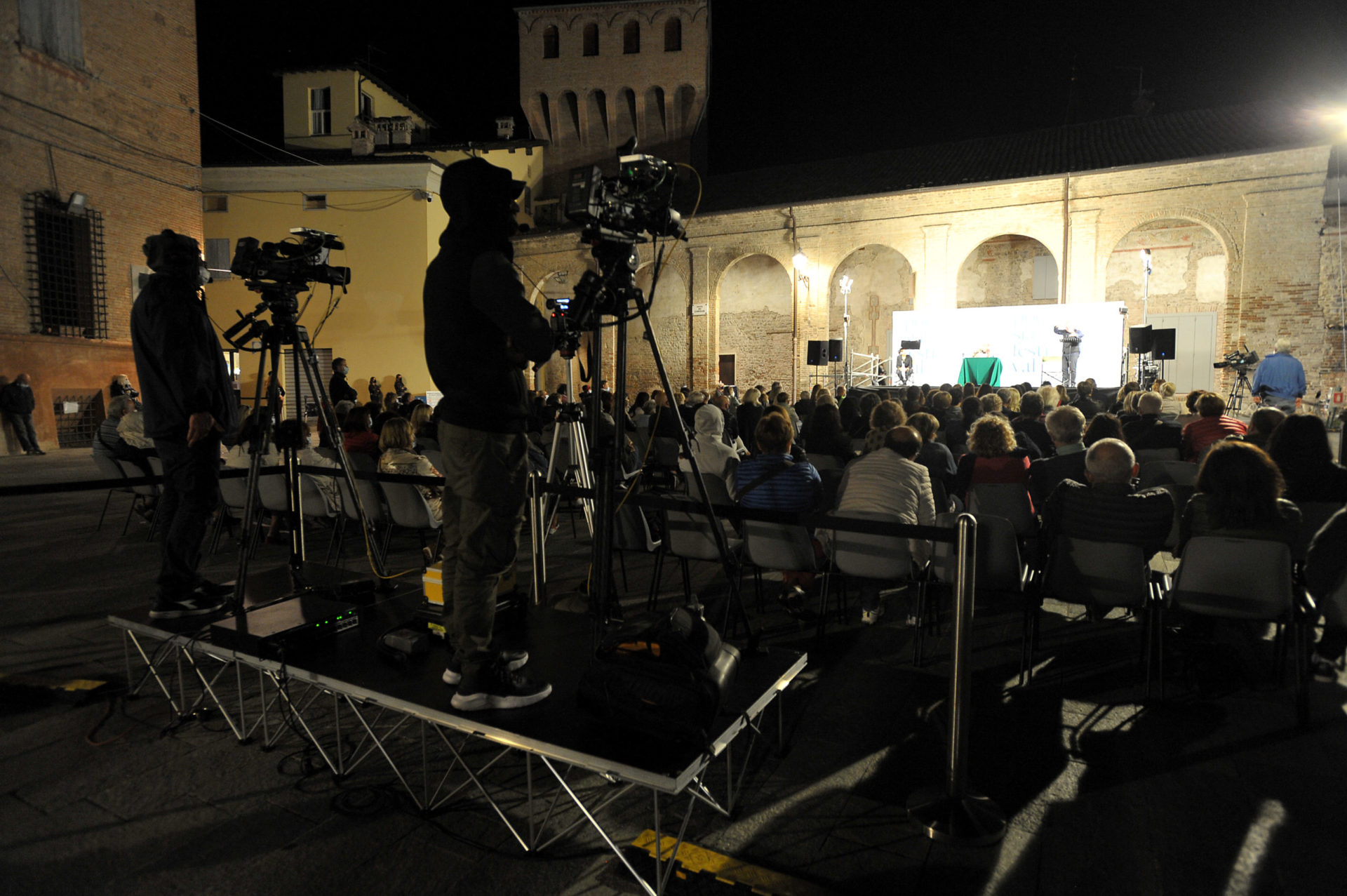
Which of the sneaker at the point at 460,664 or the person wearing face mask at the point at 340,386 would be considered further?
the person wearing face mask at the point at 340,386

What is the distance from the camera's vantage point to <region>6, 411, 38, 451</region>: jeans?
490 inches

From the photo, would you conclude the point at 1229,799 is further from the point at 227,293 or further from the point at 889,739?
the point at 227,293

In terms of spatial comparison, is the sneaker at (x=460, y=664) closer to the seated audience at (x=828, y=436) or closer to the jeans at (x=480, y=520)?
the jeans at (x=480, y=520)

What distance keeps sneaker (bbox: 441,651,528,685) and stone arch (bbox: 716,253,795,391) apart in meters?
21.1

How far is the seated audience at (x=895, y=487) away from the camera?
3.88m

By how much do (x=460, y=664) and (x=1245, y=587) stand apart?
3.07 metres

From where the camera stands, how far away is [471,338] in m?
2.30

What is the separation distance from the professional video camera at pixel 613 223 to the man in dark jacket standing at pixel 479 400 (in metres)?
0.19

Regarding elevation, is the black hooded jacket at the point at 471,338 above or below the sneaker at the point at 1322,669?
above

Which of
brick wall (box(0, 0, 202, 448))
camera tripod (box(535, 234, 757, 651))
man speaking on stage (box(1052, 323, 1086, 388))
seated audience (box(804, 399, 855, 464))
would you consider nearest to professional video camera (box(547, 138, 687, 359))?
camera tripod (box(535, 234, 757, 651))

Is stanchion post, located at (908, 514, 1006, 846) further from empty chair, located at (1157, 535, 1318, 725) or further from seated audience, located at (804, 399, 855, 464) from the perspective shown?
seated audience, located at (804, 399, 855, 464)

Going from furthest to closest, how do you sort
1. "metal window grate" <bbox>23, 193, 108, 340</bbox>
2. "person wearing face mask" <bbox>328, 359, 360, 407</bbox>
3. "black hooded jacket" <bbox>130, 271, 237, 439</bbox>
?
1. "metal window grate" <bbox>23, 193, 108, 340</bbox>
2. "person wearing face mask" <bbox>328, 359, 360, 407</bbox>
3. "black hooded jacket" <bbox>130, 271, 237, 439</bbox>

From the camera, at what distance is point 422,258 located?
69.9 ft

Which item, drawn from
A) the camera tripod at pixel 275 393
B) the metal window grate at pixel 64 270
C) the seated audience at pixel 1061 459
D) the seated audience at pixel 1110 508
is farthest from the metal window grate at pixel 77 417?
the seated audience at pixel 1110 508
